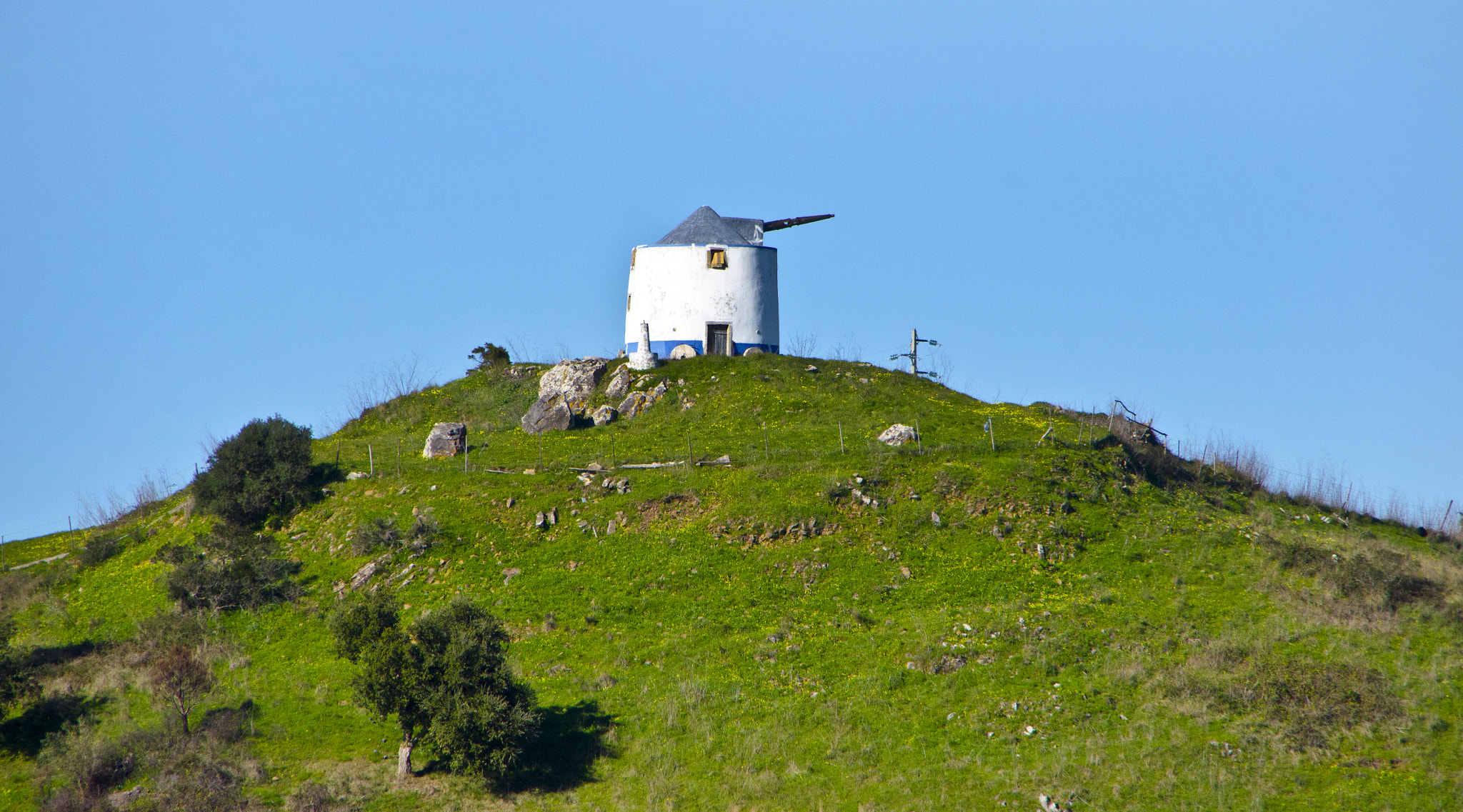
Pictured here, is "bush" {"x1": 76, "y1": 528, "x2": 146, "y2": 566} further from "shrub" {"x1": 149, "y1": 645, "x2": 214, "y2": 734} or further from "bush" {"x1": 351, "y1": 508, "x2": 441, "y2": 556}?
"shrub" {"x1": 149, "y1": 645, "x2": 214, "y2": 734}

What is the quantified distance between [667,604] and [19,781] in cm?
1702

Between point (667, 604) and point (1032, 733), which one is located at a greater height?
point (667, 604)

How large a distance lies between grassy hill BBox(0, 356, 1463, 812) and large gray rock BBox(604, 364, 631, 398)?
3.83 metres

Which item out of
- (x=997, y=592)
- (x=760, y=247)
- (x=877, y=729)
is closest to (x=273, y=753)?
(x=877, y=729)

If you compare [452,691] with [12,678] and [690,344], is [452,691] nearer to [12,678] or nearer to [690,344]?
[12,678]

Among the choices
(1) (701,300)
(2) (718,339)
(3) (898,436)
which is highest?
(1) (701,300)

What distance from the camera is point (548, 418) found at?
159 feet

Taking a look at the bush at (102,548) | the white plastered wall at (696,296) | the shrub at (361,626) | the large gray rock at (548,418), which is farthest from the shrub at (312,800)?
the white plastered wall at (696,296)

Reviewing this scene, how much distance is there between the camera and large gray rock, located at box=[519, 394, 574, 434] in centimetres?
4834

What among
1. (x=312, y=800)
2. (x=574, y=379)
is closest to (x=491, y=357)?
(x=574, y=379)

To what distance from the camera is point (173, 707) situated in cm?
2844

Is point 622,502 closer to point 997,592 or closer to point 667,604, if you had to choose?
point 667,604

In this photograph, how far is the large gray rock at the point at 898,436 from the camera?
4256 centimetres

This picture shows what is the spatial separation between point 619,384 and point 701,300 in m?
7.05
